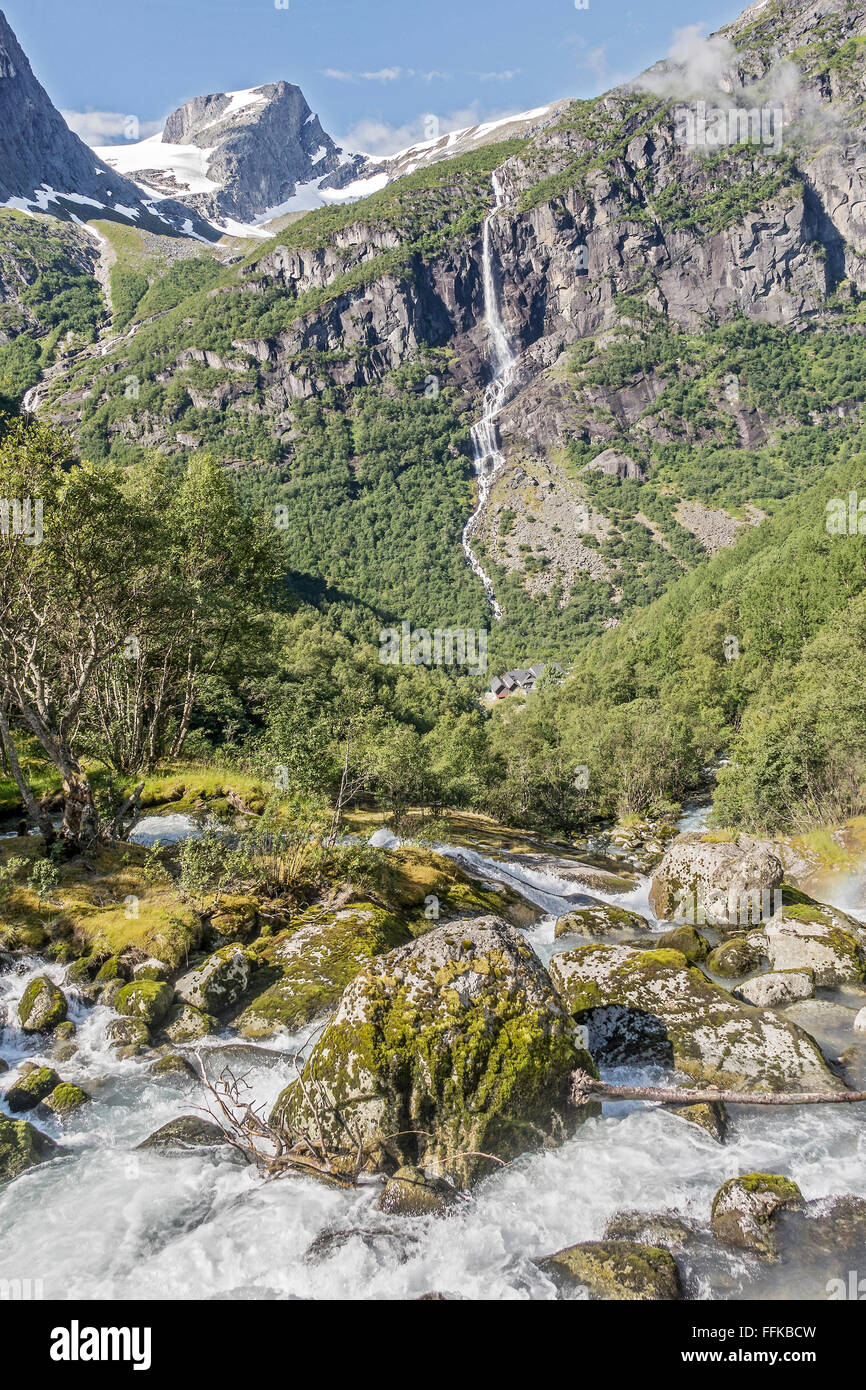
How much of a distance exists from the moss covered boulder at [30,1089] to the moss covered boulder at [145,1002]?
1.88 metres

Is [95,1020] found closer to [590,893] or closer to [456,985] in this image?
[456,985]

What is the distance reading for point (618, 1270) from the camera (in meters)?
9.14

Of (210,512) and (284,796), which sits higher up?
(210,512)

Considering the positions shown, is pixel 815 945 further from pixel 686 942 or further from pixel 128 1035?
pixel 128 1035

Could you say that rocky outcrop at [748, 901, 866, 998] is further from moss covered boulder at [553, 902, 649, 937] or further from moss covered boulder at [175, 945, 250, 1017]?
moss covered boulder at [175, 945, 250, 1017]

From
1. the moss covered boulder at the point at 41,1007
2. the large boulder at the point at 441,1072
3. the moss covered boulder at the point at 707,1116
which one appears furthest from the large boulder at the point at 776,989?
the moss covered boulder at the point at 41,1007

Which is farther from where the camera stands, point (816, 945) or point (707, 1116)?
point (816, 945)

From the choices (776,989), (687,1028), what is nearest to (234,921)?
(687,1028)

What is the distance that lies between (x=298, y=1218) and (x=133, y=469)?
25.2 m

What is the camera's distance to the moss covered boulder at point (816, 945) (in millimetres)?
19219

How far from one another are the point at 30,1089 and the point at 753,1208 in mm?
12027

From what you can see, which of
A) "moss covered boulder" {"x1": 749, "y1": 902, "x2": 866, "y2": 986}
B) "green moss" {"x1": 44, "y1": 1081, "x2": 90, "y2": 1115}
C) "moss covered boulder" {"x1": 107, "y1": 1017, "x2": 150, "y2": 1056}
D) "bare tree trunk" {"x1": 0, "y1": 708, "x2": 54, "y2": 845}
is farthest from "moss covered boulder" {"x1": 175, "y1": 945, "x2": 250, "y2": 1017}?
"moss covered boulder" {"x1": 749, "y1": 902, "x2": 866, "y2": 986}
